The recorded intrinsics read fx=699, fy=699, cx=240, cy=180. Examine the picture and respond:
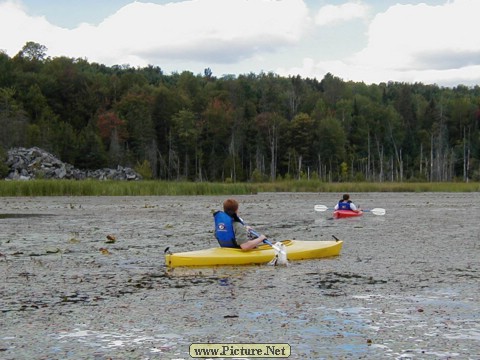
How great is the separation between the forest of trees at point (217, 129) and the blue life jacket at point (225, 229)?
55.5 metres

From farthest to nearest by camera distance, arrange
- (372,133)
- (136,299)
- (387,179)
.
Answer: (372,133) → (387,179) → (136,299)

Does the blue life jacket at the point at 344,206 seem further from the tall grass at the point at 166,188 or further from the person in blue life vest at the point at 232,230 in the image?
the tall grass at the point at 166,188

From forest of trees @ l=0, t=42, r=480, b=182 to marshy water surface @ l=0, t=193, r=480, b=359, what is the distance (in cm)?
5368

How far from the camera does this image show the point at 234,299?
9.41m

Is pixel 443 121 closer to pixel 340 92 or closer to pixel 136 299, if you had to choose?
pixel 340 92

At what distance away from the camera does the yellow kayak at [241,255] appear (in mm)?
12242

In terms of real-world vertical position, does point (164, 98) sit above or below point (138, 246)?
above

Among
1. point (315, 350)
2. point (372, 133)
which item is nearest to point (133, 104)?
point (372, 133)

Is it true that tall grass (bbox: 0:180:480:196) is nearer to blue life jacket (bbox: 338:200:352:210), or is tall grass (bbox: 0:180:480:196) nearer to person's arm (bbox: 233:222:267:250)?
blue life jacket (bbox: 338:200:352:210)

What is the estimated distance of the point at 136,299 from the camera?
9.43 metres

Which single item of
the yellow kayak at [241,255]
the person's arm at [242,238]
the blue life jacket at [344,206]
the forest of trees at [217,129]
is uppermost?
the forest of trees at [217,129]

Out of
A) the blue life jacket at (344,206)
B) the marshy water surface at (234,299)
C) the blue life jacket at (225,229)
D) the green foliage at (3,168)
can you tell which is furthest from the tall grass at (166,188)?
the blue life jacket at (225,229)

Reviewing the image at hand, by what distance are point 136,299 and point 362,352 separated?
145 inches

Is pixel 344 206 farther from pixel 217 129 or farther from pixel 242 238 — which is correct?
pixel 217 129
